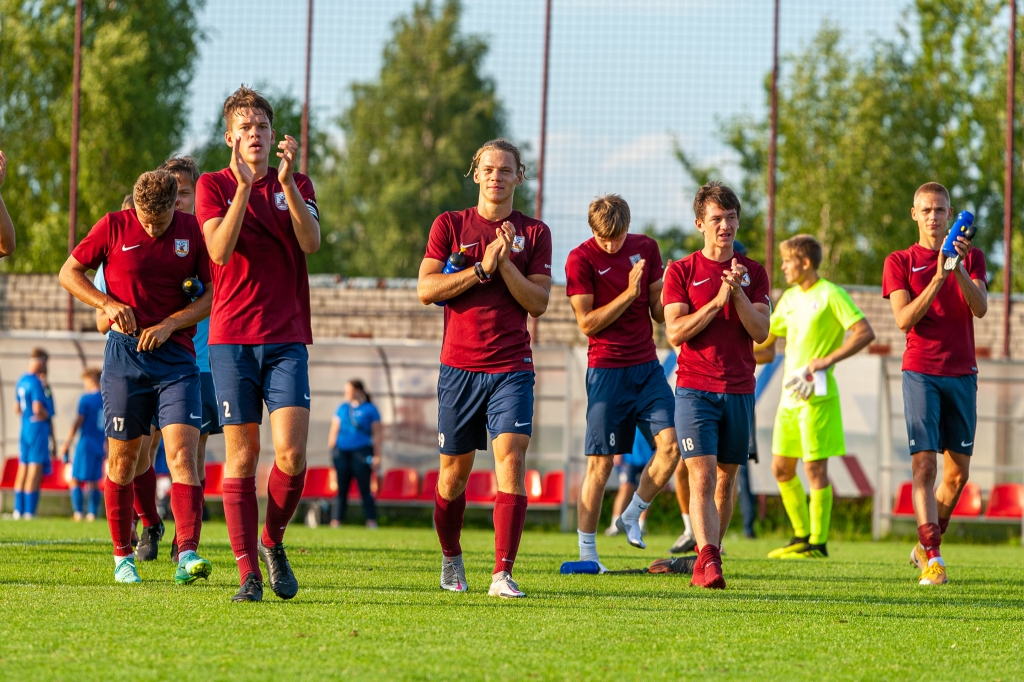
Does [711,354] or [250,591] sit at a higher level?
[711,354]

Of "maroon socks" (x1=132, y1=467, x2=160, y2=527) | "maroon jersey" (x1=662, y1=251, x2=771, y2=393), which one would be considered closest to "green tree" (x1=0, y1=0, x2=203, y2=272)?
"maroon socks" (x1=132, y1=467, x2=160, y2=527)

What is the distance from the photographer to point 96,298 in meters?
6.26

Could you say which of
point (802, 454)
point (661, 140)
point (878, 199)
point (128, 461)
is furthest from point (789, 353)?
point (878, 199)

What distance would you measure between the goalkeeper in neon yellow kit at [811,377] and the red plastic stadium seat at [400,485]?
724cm

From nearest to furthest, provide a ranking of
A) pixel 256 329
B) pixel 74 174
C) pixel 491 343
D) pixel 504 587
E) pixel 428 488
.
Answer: pixel 256 329
pixel 504 587
pixel 491 343
pixel 428 488
pixel 74 174

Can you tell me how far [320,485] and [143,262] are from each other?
1045 centimetres

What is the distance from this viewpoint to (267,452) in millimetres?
16750

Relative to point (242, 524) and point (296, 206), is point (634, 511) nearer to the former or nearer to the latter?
point (242, 524)

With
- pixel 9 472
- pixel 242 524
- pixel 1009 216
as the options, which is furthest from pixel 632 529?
pixel 9 472

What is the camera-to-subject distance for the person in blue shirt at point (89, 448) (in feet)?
50.6

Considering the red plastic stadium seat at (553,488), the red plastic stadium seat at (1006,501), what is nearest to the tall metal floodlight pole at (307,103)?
the red plastic stadium seat at (553,488)

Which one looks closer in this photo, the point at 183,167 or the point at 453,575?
the point at 453,575

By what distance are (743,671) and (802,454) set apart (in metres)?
6.09

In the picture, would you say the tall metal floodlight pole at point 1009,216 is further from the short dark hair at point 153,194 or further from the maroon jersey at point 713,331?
the short dark hair at point 153,194
